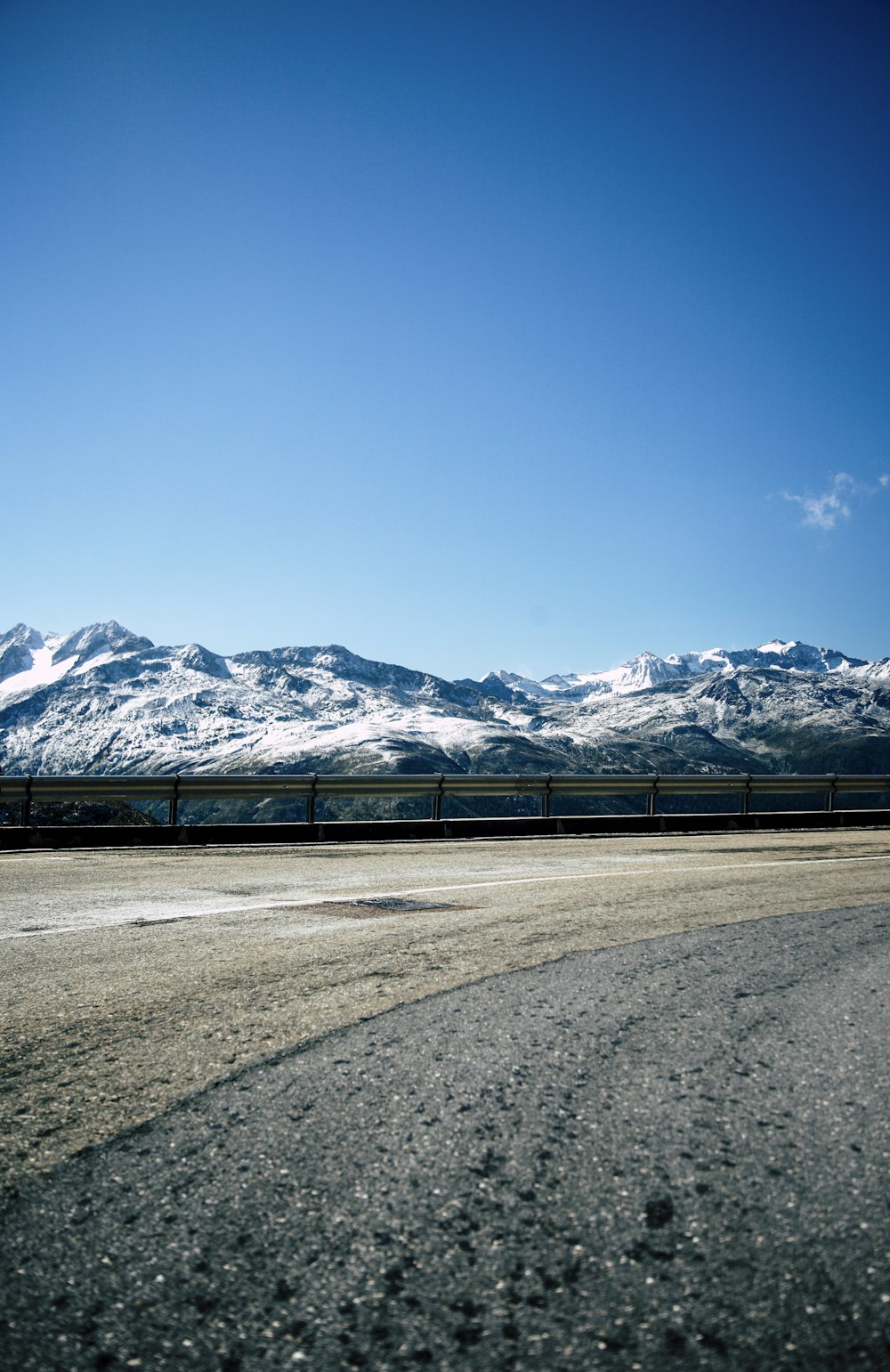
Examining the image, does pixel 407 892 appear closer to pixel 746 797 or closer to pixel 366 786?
pixel 366 786

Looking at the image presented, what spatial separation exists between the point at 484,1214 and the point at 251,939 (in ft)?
12.1

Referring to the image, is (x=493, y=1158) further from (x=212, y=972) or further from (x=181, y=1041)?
(x=212, y=972)

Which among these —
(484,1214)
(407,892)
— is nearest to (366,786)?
(407,892)

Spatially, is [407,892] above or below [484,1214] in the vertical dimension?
below

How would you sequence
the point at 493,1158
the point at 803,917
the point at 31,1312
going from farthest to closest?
the point at 803,917 < the point at 493,1158 < the point at 31,1312

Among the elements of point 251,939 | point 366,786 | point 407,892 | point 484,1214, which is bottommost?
point 407,892

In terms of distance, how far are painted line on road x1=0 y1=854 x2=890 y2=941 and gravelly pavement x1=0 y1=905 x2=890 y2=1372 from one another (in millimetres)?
3491

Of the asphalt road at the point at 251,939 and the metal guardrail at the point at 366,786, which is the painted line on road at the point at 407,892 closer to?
the asphalt road at the point at 251,939

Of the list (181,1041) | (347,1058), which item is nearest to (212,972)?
(181,1041)

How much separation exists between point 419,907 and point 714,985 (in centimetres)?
311

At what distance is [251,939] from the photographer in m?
5.49

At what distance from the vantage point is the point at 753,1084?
9.63 feet

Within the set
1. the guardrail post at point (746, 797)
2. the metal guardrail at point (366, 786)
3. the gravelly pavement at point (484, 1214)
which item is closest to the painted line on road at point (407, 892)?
the gravelly pavement at point (484, 1214)

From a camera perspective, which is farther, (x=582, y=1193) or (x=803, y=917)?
(x=803, y=917)
